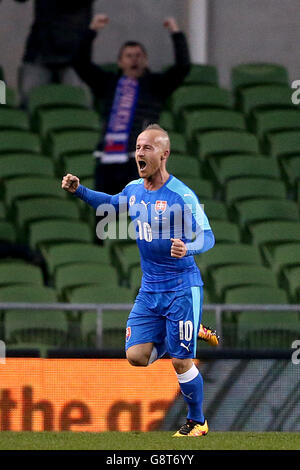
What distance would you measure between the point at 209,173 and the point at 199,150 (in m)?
0.35

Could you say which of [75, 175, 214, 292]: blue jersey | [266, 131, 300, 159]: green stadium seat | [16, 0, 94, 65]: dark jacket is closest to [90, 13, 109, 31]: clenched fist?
[16, 0, 94, 65]: dark jacket

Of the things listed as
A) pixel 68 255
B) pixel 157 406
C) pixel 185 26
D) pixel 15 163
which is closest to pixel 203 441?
pixel 157 406

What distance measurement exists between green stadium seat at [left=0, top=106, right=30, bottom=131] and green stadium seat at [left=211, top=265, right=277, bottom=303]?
340 cm

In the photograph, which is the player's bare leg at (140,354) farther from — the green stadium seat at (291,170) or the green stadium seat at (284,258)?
the green stadium seat at (291,170)

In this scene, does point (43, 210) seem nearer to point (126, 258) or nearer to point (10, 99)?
point (126, 258)

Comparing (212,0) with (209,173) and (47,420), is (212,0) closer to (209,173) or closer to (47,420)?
(209,173)

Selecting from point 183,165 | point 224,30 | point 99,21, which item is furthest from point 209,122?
point 99,21

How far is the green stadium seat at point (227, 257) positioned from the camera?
1279 centimetres

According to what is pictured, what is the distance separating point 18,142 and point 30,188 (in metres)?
1.00

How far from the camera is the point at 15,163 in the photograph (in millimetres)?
13844

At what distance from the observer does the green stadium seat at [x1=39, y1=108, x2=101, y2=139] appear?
48.1 feet

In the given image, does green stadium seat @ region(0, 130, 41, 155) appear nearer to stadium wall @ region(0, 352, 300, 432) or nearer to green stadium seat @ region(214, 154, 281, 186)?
green stadium seat @ region(214, 154, 281, 186)

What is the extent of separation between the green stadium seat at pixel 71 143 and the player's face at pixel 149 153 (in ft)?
21.0

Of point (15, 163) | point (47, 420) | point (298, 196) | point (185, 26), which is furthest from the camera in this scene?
point (185, 26)
